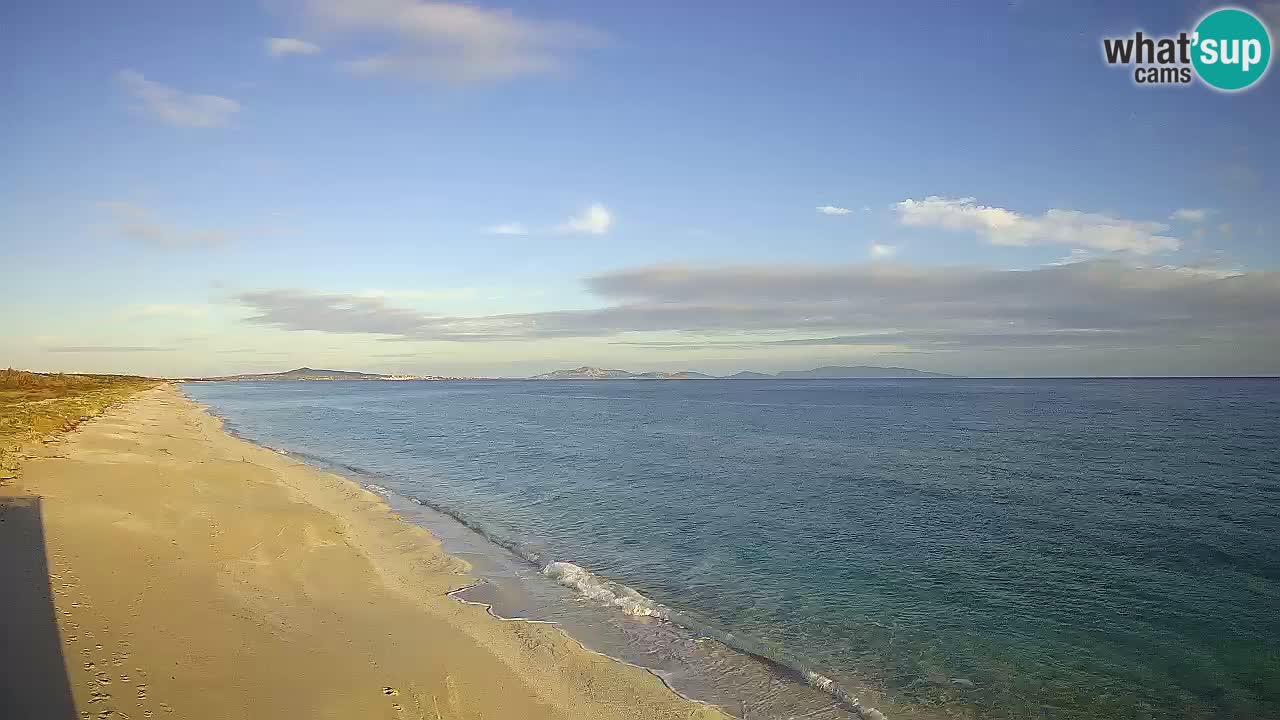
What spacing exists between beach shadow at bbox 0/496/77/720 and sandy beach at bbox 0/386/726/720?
0.03 m

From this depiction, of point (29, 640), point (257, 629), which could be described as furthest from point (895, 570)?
point (29, 640)

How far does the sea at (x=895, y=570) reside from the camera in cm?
1098

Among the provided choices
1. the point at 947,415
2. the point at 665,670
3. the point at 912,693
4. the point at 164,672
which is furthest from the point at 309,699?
the point at 947,415

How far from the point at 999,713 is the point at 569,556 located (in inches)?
453

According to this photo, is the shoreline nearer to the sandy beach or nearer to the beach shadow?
the sandy beach

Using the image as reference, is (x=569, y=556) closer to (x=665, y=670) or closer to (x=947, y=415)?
(x=665, y=670)

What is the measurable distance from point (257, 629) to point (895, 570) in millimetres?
14832

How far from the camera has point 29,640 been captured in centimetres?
956

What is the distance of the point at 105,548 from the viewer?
599 inches

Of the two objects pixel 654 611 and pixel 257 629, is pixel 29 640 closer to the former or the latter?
pixel 257 629

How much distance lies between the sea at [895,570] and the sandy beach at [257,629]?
125cm

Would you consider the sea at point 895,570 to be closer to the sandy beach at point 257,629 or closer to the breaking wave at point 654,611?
the breaking wave at point 654,611

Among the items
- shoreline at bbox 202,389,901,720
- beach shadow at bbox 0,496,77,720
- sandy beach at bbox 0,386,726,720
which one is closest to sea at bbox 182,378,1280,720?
shoreline at bbox 202,389,901,720

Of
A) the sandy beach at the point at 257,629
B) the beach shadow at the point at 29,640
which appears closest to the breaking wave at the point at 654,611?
the sandy beach at the point at 257,629
